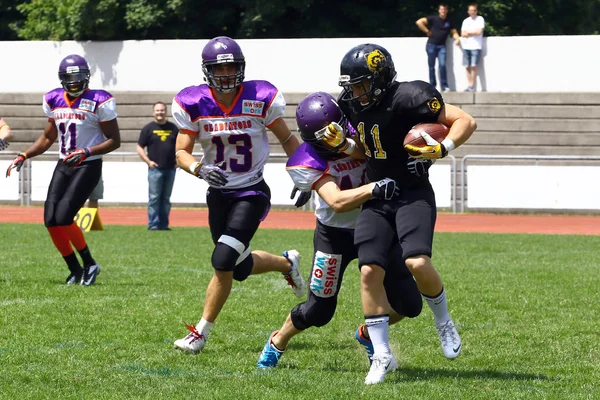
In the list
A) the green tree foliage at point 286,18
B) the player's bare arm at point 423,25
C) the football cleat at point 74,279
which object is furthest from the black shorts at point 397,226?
the green tree foliage at point 286,18

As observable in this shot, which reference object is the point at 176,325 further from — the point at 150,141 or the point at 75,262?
the point at 150,141

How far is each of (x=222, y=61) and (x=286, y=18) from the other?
→ 1869 centimetres

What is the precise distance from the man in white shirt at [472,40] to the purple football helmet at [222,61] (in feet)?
45.8

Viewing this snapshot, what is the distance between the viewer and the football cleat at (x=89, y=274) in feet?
28.9

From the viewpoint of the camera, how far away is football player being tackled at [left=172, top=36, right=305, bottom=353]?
20.1 ft

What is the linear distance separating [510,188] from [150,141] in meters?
6.11

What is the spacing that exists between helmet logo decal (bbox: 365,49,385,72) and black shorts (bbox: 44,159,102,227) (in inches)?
161

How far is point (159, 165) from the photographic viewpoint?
50.5ft

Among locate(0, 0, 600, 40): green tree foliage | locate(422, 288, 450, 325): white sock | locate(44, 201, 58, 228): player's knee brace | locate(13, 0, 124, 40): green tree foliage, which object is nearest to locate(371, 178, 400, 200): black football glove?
locate(422, 288, 450, 325): white sock

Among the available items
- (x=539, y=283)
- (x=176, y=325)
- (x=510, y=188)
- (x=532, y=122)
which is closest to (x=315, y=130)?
(x=176, y=325)

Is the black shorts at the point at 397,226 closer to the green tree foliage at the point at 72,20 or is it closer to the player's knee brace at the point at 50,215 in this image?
the player's knee brace at the point at 50,215

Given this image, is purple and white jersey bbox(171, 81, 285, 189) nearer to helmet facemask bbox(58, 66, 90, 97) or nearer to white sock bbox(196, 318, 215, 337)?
white sock bbox(196, 318, 215, 337)

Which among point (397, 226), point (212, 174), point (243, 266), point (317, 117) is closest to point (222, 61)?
point (212, 174)

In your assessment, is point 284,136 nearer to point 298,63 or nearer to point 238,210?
point 238,210
